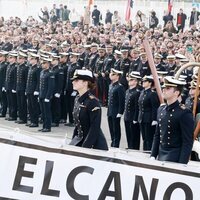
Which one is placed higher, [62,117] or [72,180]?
[72,180]

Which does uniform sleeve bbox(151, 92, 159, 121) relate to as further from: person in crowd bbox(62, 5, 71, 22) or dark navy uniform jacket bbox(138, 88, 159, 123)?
person in crowd bbox(62, 5, 71, 22)

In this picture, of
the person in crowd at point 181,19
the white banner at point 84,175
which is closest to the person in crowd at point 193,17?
the person in crowd at point 181,19

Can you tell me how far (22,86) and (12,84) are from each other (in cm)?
49

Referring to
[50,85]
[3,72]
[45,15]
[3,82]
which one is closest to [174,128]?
[50,85]

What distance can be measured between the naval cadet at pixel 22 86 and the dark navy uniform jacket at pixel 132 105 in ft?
14.0

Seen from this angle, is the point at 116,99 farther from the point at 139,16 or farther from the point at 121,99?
the point at 139,16

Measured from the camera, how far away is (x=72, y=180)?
22.1 feet

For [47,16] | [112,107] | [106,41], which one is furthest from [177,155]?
[47,16]

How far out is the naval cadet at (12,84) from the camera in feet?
61.2

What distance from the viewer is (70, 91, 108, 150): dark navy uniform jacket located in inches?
328

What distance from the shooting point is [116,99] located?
1496 cm

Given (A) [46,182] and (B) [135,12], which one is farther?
(B) [135,12]

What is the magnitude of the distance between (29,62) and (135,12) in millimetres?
14220

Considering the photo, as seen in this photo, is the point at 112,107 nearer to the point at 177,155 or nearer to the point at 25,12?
the point at 177,155
